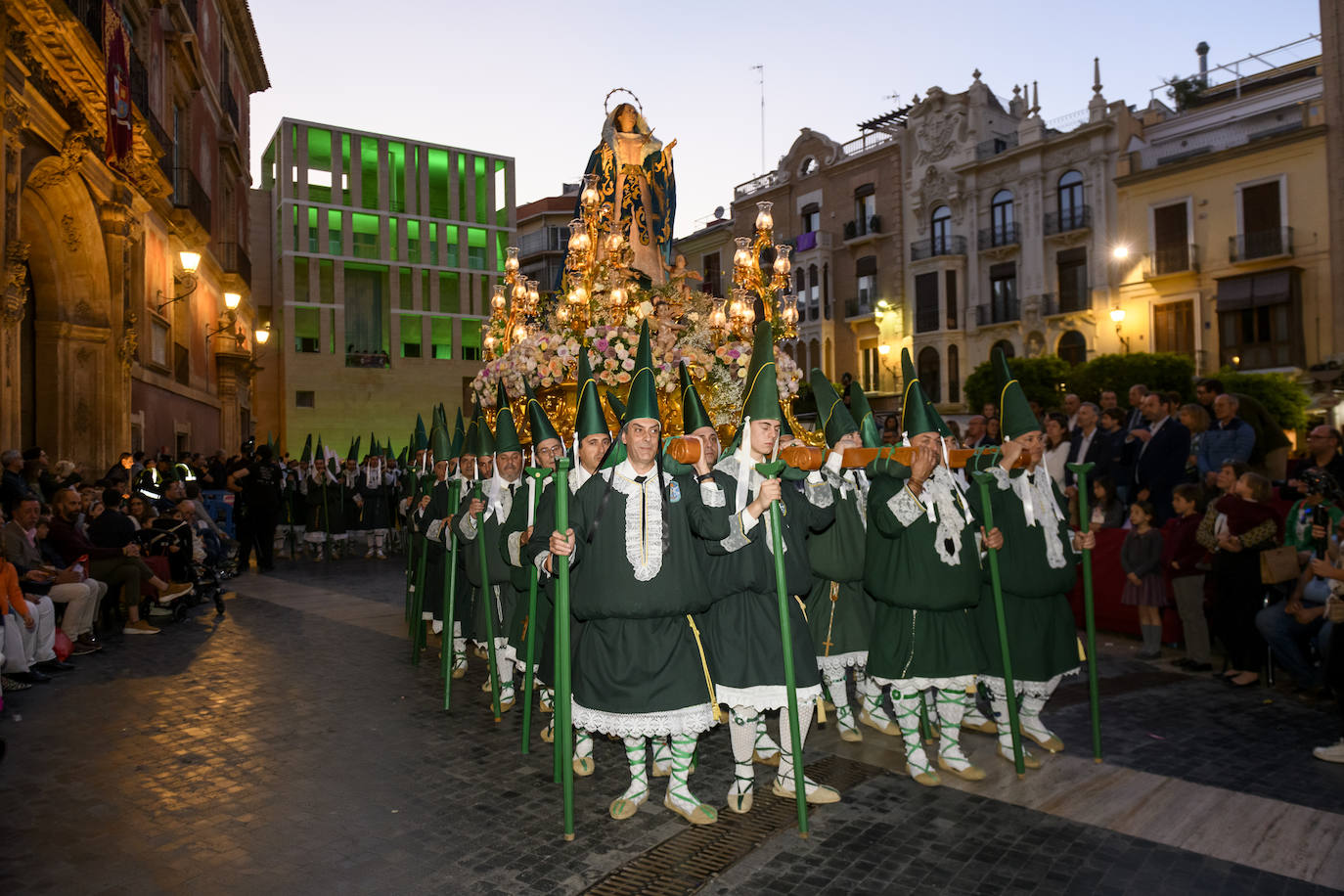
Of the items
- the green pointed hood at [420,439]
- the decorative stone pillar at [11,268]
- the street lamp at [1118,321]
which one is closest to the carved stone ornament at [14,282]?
the decorative stone pillar at [11,268]

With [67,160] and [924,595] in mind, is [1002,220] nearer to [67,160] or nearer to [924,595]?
[67,160]

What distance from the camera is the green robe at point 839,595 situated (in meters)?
6.15

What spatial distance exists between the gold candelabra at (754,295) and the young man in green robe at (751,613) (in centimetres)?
352

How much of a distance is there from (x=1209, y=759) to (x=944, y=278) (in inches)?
1215

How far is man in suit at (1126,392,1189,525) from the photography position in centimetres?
989

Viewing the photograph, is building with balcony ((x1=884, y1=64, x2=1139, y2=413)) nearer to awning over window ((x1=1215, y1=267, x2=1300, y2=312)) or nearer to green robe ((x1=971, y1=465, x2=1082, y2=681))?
awning over window ((x1=1215, y1=267, x2=1300, y2=312))

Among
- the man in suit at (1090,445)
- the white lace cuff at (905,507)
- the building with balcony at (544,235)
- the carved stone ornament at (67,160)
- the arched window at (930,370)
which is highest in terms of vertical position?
the building with balcony at (544,235)

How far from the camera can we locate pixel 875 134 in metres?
38.6

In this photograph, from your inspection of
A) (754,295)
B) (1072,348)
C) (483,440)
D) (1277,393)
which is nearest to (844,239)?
(1072,348)

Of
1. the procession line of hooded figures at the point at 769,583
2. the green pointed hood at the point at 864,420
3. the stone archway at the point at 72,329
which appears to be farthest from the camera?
the stone archway at the point at 72,329

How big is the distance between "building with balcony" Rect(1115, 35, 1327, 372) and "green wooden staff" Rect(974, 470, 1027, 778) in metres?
25.3

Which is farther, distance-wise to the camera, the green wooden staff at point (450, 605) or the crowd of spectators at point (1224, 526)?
the green wooden staff at point (450, 605)

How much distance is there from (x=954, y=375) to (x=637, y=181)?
1075 inches

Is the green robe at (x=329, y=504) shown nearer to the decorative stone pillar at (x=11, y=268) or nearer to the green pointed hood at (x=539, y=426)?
the decorative stone pillar at (x=11, y=268)
